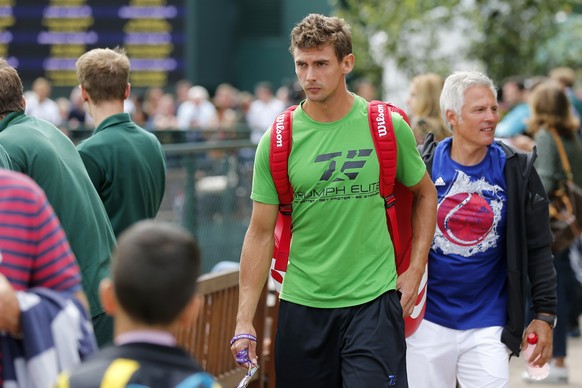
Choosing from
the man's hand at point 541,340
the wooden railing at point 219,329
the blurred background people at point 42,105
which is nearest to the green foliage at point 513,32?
the blurred background people at point 42,105

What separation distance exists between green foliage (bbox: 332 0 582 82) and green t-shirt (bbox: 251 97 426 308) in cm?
1143

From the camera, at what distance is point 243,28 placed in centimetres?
2670

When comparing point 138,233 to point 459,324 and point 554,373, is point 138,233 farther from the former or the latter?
point 554,373

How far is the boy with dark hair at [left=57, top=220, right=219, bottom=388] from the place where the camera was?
291 cm

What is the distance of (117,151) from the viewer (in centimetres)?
577

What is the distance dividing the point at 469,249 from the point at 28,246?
113 inches

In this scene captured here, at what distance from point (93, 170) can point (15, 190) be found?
238 cm

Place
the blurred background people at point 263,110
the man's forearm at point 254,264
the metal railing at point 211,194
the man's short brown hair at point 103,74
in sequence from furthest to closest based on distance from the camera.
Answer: the blurred background people at point 263,110
the metal railing at point 211,194
the man's short brown hair at point 103,74
the man's forearm at point 254,264

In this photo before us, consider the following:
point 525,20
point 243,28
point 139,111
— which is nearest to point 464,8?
point 525,20

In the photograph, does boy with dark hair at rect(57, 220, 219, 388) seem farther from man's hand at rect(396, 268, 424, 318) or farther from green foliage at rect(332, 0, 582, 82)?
green foliage at rect(332, 0, 582, 82)

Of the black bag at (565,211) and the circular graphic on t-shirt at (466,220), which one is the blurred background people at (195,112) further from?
the circular graphic on t-shirt at (466,220)

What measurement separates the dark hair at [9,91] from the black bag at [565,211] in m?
4.78

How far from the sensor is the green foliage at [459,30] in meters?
16.5

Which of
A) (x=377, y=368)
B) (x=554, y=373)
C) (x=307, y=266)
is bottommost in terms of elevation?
(x=554, y=373)
